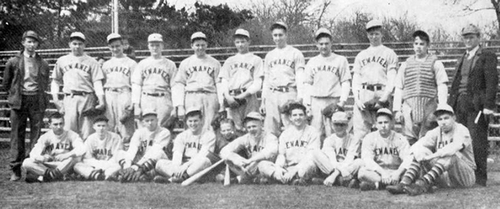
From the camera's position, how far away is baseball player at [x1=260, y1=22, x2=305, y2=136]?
7.67 meters

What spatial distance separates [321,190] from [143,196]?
1834mm

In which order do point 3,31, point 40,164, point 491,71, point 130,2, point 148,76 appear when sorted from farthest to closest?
1. point 130,2
2. point 3,31
3. point 148,76
4. point 40,164
5. point 491,71

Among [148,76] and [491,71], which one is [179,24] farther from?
[491,71]

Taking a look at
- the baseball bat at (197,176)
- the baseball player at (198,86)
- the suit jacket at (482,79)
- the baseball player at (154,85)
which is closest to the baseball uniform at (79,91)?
the baseball player at (154,85)

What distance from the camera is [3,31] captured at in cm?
1691

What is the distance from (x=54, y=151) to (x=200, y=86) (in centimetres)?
198

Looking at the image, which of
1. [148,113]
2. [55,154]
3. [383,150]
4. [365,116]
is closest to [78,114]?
[55,154]

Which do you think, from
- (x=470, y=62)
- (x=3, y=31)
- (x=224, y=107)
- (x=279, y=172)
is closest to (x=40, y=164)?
(x=224, y=107)

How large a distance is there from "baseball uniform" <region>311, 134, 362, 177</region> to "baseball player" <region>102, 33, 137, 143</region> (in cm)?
264

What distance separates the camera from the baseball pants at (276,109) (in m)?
7.68

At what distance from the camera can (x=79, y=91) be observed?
8102 mm

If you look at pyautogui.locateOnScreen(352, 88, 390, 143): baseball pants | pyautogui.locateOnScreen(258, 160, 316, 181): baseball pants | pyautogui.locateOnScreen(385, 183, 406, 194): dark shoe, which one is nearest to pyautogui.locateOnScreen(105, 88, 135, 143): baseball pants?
pyautogui.locateOnScreen(258, 160, 316, 181): baseball pants

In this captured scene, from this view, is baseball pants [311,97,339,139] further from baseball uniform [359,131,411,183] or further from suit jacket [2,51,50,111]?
suit jacket [2,51,50,111]

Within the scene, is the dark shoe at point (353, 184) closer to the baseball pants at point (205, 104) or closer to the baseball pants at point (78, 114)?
the baseball pants at point (205, 104)
